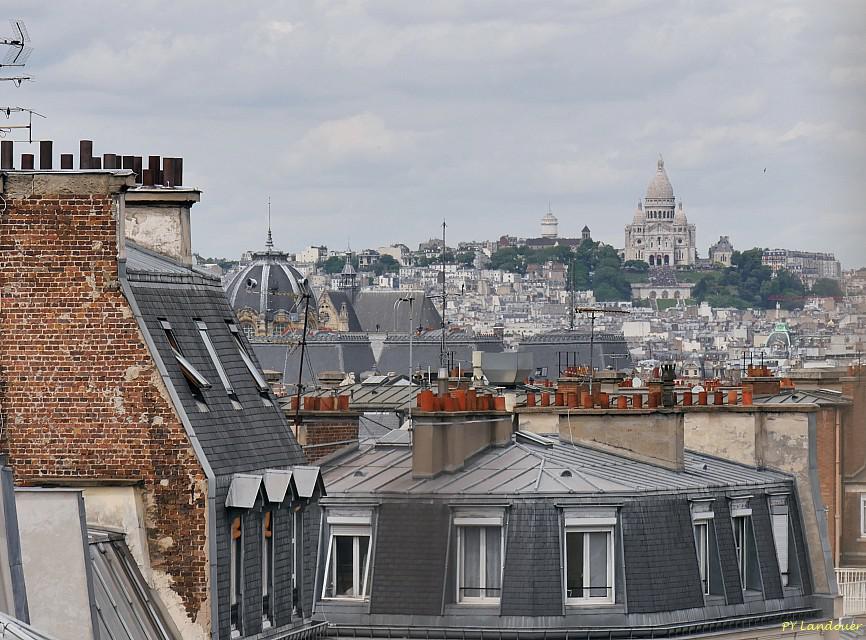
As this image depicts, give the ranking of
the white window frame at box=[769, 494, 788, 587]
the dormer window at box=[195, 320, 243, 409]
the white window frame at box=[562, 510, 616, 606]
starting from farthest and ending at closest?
the white window frame at box=[769, 494, 788, 587]
the white window frame at box=[562, 510, 616, 606]
the dormer window at box=[195, 320, 243, 409]

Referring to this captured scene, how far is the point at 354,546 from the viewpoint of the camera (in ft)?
68.4

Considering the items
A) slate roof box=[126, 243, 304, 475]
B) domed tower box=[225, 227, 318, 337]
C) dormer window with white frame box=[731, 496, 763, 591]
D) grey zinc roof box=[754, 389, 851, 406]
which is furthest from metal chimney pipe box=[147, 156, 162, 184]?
domed tower box=[225, 227, 318, 337]

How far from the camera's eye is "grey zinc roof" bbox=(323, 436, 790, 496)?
20.7m

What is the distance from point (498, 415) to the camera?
22.0 meters

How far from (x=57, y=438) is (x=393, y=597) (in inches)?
172

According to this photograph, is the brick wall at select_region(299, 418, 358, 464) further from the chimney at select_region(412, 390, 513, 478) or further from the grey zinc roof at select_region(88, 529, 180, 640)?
the grey zinc roof at select_region(88, 529, 180, 640)

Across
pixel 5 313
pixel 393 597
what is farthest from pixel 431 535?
pixel 5 313

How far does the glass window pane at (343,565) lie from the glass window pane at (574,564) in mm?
1700

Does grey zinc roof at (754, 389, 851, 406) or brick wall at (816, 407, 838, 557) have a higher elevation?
grey zinc roof at (754, 389, 851, 406)

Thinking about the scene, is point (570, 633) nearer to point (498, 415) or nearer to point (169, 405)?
point (498, 415)

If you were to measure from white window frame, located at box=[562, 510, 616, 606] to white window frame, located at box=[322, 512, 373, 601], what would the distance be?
5.11 feet

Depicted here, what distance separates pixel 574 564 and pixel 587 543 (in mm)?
200

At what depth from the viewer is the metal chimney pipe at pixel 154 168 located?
65.8 feet

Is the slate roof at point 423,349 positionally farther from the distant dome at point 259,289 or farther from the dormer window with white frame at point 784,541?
the dormer window with white frame at point 784,541
